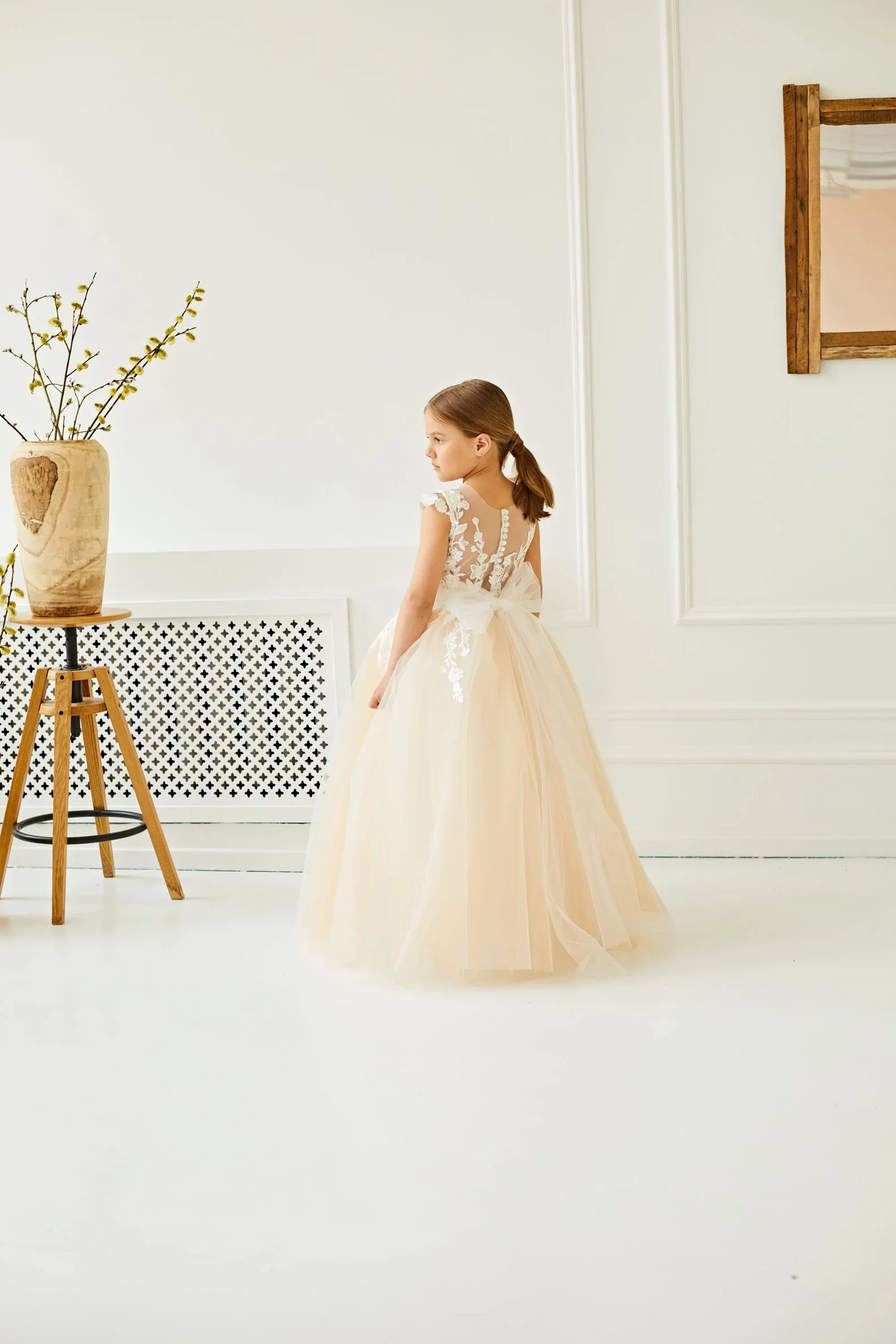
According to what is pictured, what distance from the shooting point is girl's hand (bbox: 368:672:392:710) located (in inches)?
101

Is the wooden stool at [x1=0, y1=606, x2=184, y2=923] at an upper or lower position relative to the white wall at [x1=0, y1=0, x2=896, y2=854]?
lower

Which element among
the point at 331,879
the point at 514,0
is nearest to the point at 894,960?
the point at 331,879

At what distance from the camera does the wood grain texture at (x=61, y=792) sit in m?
2.81

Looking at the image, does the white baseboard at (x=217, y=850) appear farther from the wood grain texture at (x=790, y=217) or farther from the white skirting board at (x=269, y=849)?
the wood grain texture at (x=790, y=217)

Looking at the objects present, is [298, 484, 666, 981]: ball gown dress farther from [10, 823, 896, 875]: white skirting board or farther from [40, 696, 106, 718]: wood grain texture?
[40, 696, 106, 718]: wood grain texture

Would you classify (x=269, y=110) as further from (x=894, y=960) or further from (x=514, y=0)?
(x=894, y=960)

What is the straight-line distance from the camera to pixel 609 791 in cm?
265

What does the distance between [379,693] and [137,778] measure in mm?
764

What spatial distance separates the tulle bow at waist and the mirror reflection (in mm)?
1160

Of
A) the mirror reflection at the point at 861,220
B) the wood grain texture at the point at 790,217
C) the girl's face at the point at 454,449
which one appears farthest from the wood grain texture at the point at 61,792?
the mirror reflection at the point at 861,220

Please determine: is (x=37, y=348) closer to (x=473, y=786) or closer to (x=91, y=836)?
(x=91, y=836)

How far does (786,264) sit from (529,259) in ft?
2.15

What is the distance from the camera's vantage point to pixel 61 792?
112 inches

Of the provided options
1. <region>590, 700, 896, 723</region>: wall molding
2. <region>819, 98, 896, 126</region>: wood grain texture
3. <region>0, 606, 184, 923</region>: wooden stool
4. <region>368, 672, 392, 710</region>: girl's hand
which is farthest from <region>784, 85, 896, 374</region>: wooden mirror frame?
<region>0, 606, 184, 923</region>: wooden stool
